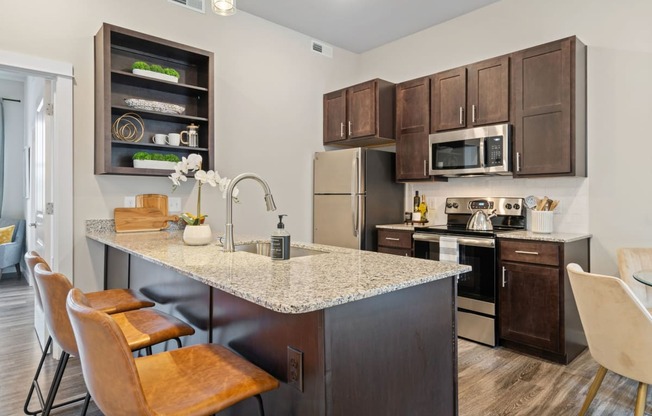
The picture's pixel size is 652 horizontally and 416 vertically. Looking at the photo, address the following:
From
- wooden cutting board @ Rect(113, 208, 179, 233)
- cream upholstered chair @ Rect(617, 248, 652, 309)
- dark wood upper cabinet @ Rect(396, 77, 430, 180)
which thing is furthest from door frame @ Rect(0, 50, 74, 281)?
cream upholstered chair @ Rect(617, 248, 652, 309)

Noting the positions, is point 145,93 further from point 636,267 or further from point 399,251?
point 636,267

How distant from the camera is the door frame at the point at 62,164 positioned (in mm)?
2865

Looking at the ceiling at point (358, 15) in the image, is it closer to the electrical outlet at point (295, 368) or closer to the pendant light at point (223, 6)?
the pendant light at point (223, 6)

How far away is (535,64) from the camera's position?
3189mm

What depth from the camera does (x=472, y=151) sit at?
3.56m

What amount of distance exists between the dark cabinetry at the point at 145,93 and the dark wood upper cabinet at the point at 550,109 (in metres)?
2.57

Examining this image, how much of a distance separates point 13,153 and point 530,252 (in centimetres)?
710

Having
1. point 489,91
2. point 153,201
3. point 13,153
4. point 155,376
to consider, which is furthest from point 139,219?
point 13,153

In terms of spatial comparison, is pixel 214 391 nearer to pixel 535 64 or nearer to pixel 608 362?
pixel 608 362

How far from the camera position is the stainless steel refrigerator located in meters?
4.06

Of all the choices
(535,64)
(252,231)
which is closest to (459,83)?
(535,64)

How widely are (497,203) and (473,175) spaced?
34cm

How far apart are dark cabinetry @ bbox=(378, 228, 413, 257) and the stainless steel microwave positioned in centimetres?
68

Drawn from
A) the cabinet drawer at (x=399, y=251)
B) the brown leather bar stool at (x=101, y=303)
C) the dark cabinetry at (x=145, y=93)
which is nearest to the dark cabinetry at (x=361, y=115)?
the cabinet drawer at (x=399, y=251)
